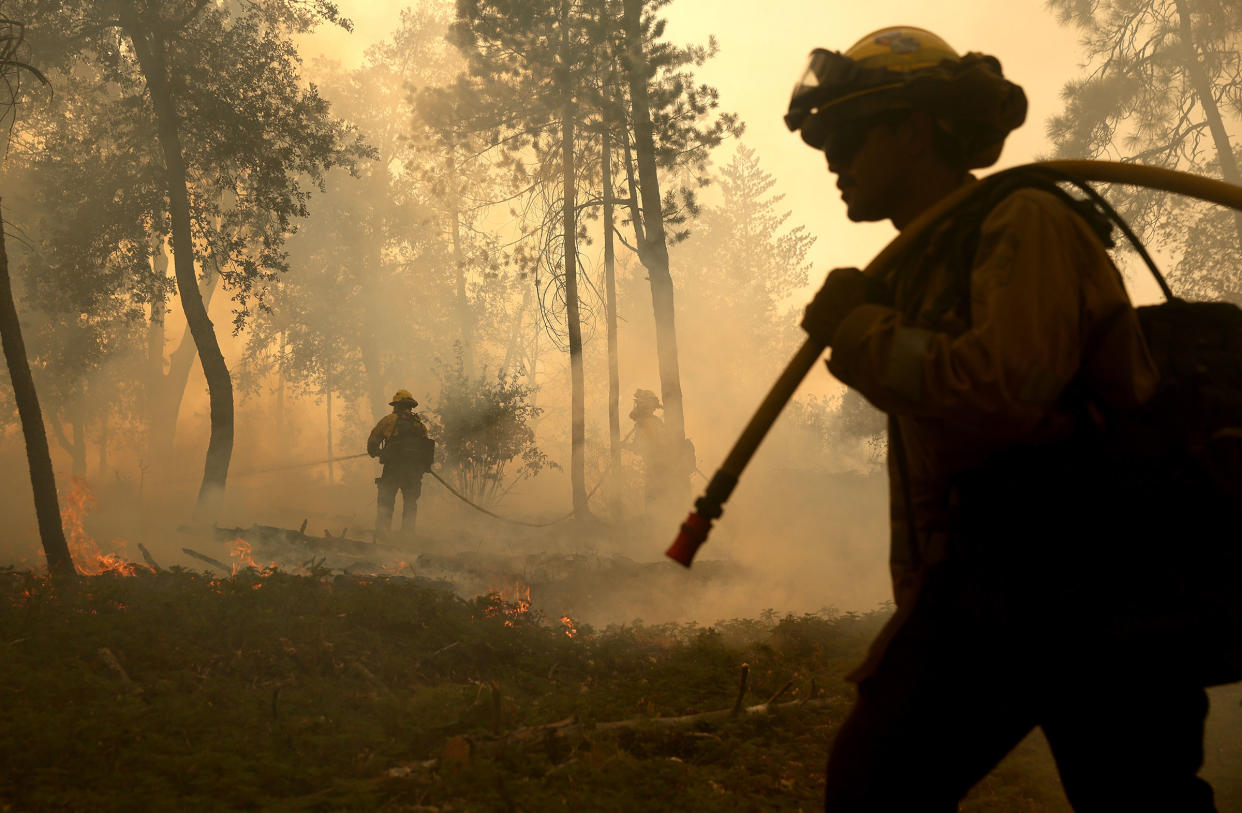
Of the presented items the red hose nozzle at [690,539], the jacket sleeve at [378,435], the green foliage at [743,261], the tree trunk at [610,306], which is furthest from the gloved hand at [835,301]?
the green foliage at [743,261]

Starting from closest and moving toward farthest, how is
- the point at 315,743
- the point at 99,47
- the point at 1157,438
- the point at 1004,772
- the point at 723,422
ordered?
the point at 1157,438
the point at 315,743
the point at 1004,772
the point at 99,47
the point at 723,422

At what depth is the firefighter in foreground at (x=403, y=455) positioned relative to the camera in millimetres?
14586

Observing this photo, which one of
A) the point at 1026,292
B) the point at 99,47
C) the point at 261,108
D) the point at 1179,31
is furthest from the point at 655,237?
the point at 1026,292

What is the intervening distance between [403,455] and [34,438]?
6.64 meters

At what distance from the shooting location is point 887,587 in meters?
12.6

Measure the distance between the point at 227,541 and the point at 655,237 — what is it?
9265 millimetres

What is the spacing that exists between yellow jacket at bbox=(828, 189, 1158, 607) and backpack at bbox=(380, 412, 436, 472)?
13447 millimetres

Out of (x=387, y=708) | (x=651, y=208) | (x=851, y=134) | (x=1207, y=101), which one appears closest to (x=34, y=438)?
(x=387, y=708)

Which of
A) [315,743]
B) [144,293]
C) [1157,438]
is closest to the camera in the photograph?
[1157,438]

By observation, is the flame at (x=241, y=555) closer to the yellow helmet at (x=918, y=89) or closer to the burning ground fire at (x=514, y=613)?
the burning ground fire at (x=514, y=613)

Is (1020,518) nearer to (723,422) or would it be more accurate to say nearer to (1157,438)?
(1157,438)

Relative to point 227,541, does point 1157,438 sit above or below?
above

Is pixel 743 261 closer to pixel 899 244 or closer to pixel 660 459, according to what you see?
pixel 660 459

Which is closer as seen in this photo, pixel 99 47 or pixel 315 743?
pixel 315 743
